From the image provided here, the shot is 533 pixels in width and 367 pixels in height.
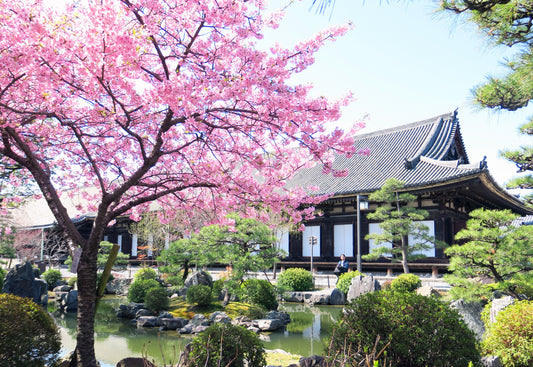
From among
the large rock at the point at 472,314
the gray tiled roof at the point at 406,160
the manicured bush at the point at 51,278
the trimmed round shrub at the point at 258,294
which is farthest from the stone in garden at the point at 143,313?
the gray tiled roof at the point at 406,160

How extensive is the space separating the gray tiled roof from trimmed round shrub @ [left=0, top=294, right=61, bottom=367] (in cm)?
1581

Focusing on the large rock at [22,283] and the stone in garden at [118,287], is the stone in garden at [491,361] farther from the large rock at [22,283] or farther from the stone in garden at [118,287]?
the stone in garden at [118,287]

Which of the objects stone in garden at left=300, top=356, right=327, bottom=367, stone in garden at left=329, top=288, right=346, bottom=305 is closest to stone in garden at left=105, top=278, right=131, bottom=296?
stone in garden at left=329, top=288, right=346, bottom=305

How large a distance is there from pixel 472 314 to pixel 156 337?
6596 millimetres

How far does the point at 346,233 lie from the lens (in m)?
21.6

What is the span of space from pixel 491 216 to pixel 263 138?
557cm

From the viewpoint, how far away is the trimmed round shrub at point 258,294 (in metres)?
12.1

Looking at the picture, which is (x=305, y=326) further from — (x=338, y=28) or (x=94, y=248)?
(x=338, y=28)

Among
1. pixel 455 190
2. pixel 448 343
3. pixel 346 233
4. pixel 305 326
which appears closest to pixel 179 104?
pixel 448 343

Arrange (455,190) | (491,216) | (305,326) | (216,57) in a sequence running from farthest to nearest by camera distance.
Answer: (455,190) < (305,326) < (491,216) < (216,57)

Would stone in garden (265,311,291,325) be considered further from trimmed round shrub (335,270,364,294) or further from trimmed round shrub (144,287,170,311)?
trimmed round shrub (335,270,364,294)

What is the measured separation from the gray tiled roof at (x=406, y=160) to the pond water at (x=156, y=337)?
8.50 meters

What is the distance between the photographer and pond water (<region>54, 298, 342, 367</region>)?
7740mm

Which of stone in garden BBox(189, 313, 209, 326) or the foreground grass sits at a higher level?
the foreground grass
